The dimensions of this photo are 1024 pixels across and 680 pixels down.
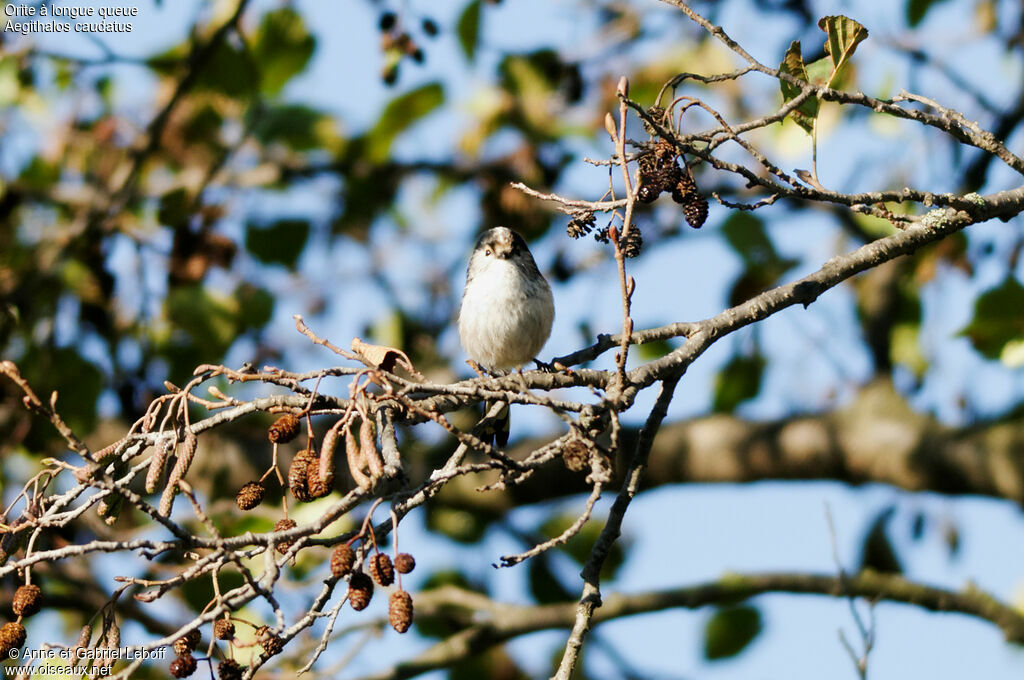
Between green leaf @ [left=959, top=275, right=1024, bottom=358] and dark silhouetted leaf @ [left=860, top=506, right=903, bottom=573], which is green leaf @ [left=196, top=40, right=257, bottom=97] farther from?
dark silhouetted leaf @ [left=860, top=506, right=903, bottom=573]

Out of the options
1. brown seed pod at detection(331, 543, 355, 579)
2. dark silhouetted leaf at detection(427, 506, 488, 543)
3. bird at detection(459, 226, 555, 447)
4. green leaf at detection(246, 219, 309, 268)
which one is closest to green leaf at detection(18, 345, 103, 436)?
green leaf at detection(246, 219, 309, 268)

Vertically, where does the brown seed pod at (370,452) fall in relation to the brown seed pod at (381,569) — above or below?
above

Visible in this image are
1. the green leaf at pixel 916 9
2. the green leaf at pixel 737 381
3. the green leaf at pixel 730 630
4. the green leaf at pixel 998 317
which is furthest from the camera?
the green leaf at pixel 737 381

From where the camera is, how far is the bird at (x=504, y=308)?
4449mm

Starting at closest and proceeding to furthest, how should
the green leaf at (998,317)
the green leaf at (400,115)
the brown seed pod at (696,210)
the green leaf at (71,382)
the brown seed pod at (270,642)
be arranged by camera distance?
1. the brown seed pod at (270,642)
2. the brown seed pod at (696,210)
3. the green leaf at (998,317)
4. the green leaf at (71,382)
5. the green leaf at (400,115)

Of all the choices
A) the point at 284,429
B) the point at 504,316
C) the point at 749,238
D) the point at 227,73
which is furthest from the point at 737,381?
the point at 284,429

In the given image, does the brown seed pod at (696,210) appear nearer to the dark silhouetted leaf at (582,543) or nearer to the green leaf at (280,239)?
the dark silhouetted leaf at (582,543)

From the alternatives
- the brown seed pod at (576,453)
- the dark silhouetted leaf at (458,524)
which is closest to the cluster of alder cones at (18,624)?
Answer: the brown seed pod at (576,453)

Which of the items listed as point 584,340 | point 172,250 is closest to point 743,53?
point 584,340

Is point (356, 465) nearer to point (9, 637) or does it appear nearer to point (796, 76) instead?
point (9, 637)

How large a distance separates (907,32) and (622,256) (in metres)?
4.13

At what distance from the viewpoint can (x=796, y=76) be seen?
2.58m

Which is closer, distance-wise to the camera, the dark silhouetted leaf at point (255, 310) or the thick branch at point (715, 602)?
the thick branch at point (715, 602)

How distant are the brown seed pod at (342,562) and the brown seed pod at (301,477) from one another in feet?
0.66
